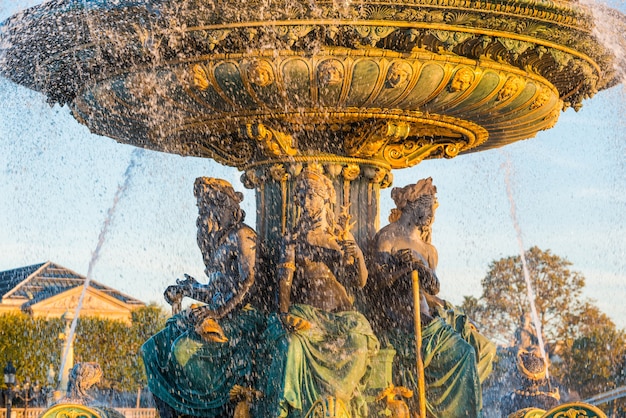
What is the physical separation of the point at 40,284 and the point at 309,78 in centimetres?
3034

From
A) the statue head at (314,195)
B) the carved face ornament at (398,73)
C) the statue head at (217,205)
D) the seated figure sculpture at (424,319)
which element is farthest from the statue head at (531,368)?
the carved face ornament at (398,73)

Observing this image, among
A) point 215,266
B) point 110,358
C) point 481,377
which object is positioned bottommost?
point 481,377

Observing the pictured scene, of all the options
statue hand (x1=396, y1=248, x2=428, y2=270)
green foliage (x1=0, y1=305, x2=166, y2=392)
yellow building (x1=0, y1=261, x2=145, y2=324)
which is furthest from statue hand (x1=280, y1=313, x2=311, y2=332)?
yellow building (x1=0, y1=261, x2=145, y2=324)

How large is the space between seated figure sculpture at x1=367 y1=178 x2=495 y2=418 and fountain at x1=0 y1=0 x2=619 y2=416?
0.71ft

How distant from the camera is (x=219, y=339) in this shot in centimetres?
639

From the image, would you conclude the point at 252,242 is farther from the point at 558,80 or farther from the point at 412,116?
the point at 558,80

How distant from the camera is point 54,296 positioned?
116 feet

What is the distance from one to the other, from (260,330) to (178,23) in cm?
164

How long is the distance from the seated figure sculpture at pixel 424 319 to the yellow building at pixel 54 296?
92.0 ft

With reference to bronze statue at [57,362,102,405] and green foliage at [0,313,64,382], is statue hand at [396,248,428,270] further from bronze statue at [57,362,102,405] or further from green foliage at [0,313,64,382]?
green foliage at [0,313,64,382]

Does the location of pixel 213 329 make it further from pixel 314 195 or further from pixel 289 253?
pixel 314 195

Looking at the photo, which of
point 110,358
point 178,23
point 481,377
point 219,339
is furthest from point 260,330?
point 110,358

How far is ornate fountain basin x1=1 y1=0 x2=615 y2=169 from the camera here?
19.9 ft

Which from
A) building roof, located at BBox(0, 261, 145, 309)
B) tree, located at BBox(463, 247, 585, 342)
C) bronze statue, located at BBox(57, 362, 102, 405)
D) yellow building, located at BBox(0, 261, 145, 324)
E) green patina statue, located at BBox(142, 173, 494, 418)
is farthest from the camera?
yellow building, located at BBox(0, 261, 145, 324)
